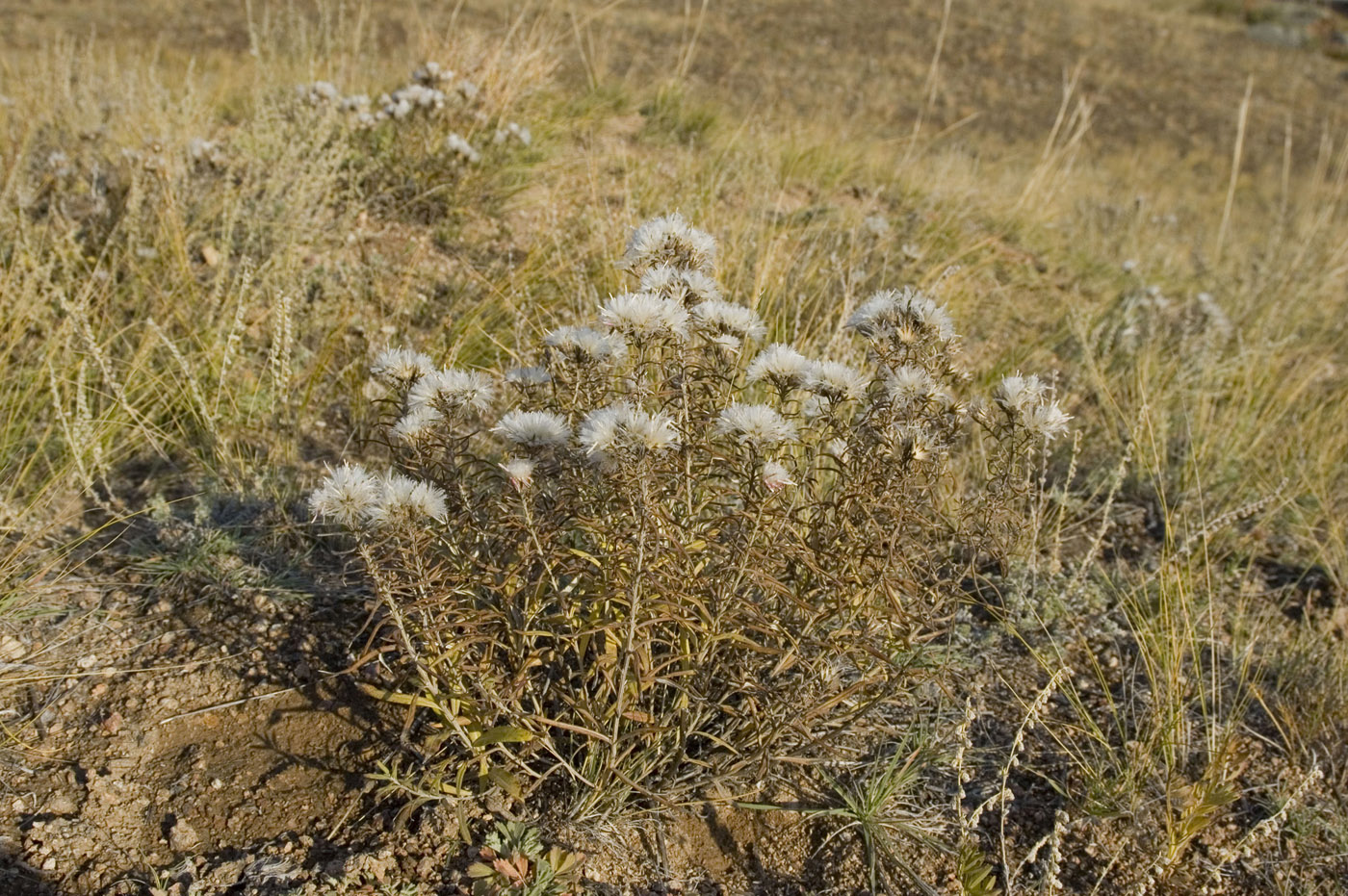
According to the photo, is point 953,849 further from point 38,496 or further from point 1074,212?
point 1074,212

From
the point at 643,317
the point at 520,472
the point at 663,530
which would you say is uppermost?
the point at 643,317

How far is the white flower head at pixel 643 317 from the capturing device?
1690mm

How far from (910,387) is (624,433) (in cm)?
55

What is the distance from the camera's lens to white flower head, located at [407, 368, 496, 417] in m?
1.83

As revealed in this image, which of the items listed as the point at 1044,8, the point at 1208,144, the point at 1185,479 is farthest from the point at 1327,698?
the point at 1044,8

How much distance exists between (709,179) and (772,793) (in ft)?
10.4

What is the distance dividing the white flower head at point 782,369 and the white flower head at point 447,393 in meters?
0.54

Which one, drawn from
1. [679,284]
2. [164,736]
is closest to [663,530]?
[679,284]

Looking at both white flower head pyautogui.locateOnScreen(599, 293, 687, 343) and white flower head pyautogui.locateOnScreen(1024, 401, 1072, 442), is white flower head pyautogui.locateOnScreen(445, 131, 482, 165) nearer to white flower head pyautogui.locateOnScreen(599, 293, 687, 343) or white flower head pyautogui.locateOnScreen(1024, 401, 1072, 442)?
white flower head pyautogui.locateOnScreen(599, 293, 687, 343)

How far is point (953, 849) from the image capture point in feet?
7.23

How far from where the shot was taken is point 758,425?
66.0 inches

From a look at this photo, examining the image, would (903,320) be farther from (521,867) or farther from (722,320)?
(521,867)

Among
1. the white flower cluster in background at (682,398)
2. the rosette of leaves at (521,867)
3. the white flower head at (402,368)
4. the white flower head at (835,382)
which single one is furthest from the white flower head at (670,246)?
the rosette of leaves at (521,867)

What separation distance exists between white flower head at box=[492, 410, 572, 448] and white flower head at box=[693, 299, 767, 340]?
0.34 metres
